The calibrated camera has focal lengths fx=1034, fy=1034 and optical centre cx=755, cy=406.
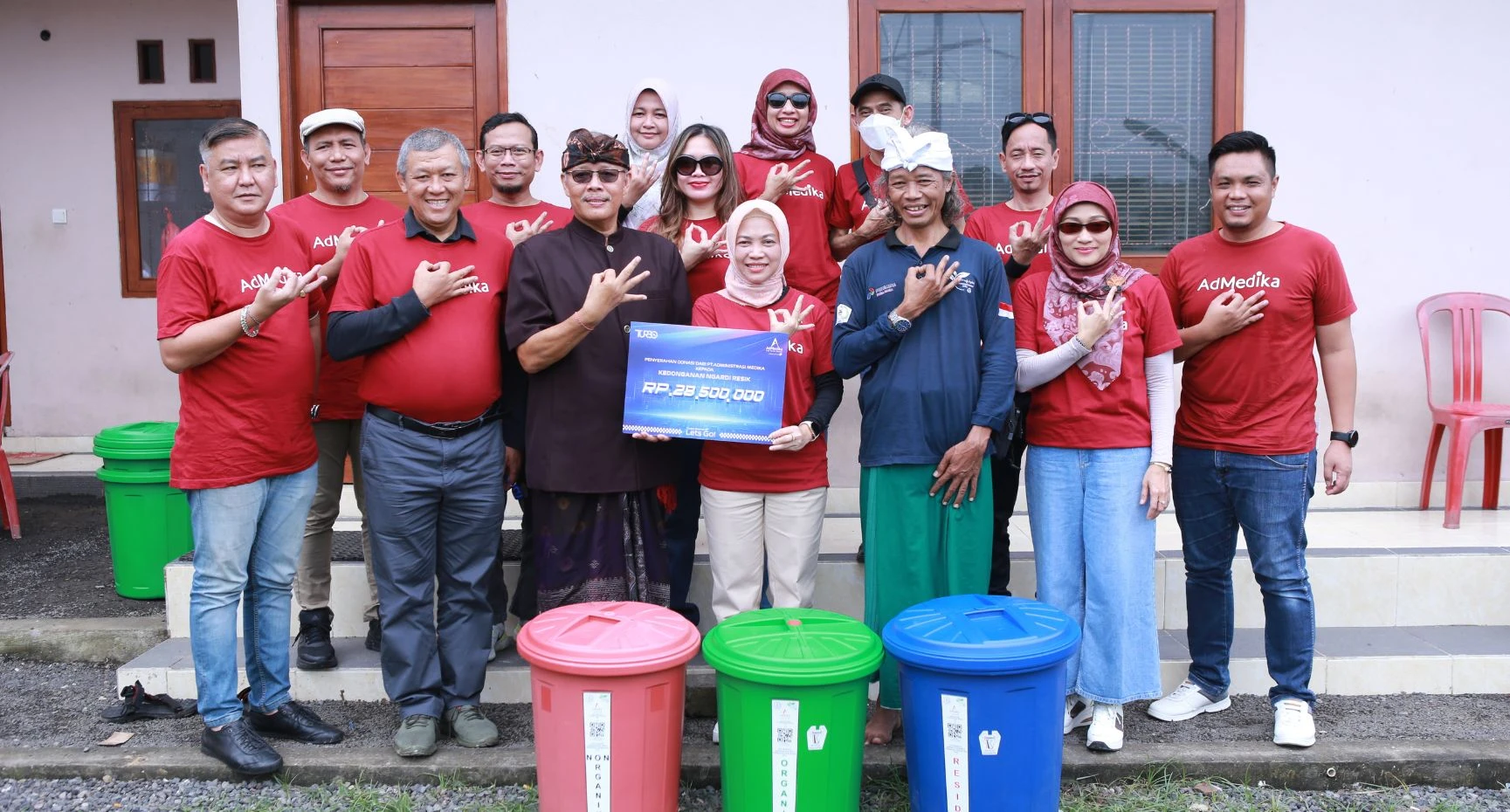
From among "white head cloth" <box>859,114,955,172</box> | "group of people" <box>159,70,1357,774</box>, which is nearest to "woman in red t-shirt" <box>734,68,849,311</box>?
"group of people" <box>159,70,1357,774</box>

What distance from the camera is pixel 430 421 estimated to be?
3469 millimetres

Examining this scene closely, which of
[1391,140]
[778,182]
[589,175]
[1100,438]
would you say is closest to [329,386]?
[589,175]

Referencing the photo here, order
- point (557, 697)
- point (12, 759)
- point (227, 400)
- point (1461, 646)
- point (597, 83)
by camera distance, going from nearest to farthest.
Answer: point (557, 697) → point (227, 400) → point (12, 759) → point (1461, 646) → point (597, 83)

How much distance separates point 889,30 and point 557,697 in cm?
416

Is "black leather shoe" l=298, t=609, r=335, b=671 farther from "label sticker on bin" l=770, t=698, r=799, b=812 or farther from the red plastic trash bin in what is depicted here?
"label sticker on bin" l=770, t=698, r=799, b=812

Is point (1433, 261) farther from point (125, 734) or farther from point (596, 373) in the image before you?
point (125, 734)

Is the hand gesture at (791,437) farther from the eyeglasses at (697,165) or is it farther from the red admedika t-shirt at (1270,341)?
the red admedika t-shirt at (1270,341)

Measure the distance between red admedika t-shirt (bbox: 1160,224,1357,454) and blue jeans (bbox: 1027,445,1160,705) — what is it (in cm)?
41

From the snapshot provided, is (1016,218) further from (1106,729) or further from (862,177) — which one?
(1106,729)

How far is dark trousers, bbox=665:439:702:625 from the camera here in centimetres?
393

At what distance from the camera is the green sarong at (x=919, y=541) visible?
3.47m

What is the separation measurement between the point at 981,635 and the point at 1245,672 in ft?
6.31

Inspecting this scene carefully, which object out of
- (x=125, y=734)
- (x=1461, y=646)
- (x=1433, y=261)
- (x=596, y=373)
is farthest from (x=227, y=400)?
(x=1433, y=261)

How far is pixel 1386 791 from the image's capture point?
3537mm
